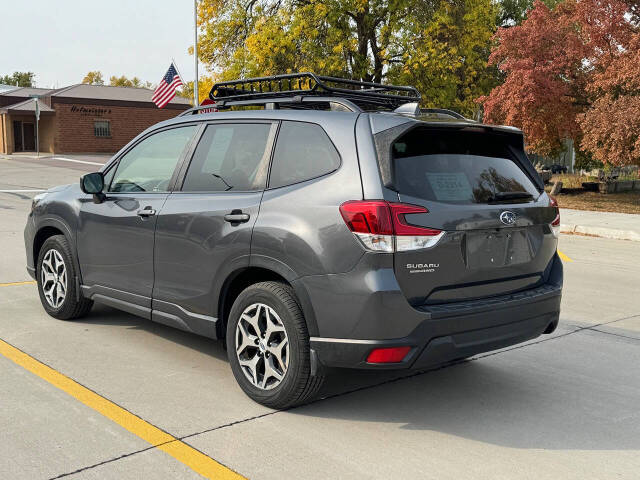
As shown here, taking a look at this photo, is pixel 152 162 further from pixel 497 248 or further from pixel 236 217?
pixel 497 248

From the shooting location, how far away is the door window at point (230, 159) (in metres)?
4.61

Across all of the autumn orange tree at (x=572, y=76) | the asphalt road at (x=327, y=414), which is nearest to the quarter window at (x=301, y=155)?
the asphalt road at (x=327, y=414)

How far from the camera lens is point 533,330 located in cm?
443

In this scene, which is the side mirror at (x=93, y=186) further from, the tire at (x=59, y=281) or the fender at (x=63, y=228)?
the tire at (x=59, y=281)

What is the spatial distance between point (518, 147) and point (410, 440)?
2062 mm

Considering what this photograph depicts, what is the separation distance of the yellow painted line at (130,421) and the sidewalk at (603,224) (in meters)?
12.4

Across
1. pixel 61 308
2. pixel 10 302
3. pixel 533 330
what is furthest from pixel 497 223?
pixel 10 302

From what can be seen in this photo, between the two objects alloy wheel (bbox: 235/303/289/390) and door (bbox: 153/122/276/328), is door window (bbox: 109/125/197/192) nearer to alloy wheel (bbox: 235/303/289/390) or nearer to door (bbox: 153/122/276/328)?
door (bbox: 153/122/276/328)

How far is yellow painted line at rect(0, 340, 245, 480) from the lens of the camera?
3.49m

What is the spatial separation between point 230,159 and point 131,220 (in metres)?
1.01

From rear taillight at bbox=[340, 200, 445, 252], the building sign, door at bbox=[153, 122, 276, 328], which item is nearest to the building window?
the building sign

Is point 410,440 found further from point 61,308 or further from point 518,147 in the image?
point 61,308

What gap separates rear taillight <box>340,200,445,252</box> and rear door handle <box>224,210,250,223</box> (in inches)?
31.6

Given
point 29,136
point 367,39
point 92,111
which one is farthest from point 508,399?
point 29,136
